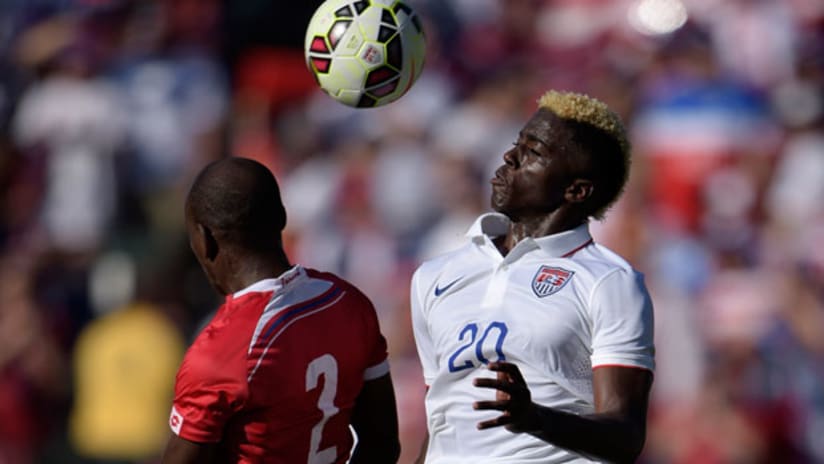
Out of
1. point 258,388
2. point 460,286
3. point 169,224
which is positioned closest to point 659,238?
point 169,224

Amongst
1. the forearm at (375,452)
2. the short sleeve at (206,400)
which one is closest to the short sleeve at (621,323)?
the forearm at (375,452)

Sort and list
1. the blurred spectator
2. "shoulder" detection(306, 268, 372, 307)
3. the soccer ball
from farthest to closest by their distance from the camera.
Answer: the blurred spectator < the soccer ball < "shoulder" detection(306, 268, 372, 307)

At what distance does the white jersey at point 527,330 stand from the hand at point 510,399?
0.53 m

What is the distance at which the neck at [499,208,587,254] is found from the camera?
4.53 m

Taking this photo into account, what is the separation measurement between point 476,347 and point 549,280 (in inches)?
12.0

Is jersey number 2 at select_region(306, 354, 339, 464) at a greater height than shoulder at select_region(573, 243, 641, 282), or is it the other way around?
shoulder at select_region(573, 243, 641, 282)

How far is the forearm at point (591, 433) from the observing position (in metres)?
3.79

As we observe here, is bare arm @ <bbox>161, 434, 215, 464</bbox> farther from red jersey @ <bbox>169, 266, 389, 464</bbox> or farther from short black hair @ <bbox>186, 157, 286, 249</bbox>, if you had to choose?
short black hair @ <bbox>186, 157, 286, 249</bbox>

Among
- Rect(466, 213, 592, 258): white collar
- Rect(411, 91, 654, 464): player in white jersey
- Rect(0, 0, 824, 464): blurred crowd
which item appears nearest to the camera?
Rect(411, 91, 654, 464): player in white jersey

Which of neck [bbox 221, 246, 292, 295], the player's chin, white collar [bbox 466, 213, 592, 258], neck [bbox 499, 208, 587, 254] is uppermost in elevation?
the player's chin

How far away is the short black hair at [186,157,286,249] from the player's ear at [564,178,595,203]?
0.94m

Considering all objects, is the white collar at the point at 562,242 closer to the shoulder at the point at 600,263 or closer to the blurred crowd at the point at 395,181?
the shoulder at the point at 600,263

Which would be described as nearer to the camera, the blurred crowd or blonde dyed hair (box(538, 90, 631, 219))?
blonde dyed hair (box(538, 90, 631, 219))

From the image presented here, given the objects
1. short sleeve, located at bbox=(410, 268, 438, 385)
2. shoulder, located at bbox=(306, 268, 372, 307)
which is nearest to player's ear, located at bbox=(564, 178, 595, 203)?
short sleeve, located at bbox=(410, 268, 438, 385)
